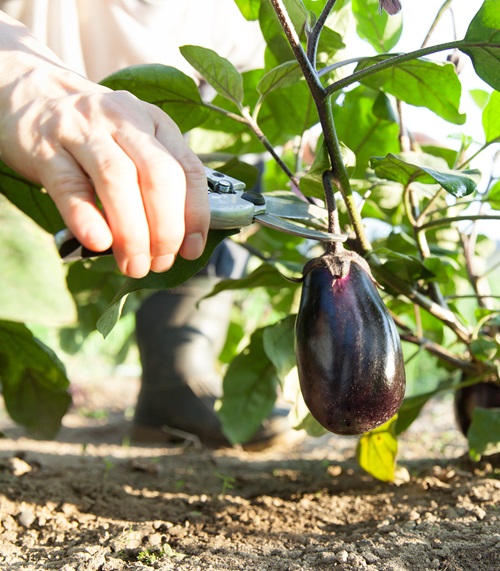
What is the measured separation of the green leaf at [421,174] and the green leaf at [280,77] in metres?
0.16

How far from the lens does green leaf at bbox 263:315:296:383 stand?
1.00 m

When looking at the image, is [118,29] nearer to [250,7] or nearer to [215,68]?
[250,7]

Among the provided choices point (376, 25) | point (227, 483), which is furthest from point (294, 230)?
point (227, 483)

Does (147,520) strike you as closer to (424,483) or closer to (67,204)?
(424,483)

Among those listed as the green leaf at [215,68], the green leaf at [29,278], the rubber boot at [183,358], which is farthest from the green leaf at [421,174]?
the rubber boot at [183,358]

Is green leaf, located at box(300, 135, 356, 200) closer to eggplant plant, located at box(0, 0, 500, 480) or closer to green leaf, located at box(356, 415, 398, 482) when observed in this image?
eggplant plant, located at box(0, 0, 500, 480)

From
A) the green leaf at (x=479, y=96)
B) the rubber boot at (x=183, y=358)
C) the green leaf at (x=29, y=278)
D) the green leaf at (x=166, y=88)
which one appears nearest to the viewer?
the green leaf at (x=29, y=278)

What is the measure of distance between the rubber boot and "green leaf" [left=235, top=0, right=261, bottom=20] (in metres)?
0.89

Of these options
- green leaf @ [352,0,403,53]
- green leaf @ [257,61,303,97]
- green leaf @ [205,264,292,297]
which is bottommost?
green leaf @ [205,264,292,297]

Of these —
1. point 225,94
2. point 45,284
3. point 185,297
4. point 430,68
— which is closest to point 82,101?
point 45,284

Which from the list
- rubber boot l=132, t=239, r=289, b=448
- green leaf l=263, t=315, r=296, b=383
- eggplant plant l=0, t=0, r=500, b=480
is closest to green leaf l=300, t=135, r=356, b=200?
eggplant plant l=0, t=0, r=500, b=480

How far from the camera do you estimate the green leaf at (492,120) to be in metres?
1.01

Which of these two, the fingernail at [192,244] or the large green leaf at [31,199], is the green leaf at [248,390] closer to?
the large green leaf at [31,199]

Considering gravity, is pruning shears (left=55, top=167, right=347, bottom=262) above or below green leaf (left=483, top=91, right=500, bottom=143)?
below
